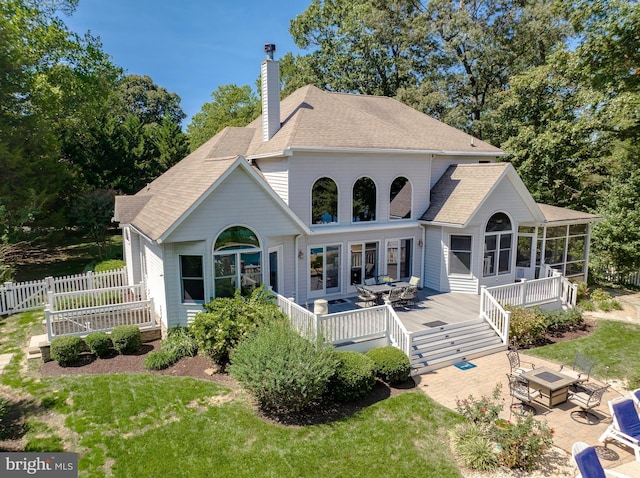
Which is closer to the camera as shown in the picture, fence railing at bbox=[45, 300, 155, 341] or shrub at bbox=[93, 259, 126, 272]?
fence railing at bbox=[45, 300, 155, 341]

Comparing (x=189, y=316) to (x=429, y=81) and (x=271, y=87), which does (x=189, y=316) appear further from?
(x=429, y=81)

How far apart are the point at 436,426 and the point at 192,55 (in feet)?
88.7

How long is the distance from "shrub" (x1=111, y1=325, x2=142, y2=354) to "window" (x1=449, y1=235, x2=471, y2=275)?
13242mm

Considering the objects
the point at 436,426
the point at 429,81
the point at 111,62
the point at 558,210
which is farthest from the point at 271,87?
the point at 111,62

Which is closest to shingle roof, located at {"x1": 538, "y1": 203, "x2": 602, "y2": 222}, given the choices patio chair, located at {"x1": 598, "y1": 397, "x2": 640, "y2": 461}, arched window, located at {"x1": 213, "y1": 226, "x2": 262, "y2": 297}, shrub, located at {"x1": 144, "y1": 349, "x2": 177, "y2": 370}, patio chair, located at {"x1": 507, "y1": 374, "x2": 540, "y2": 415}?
patio chair, located at {"x1": 507, "y1": 374, "x2": 540, "y2": 415}

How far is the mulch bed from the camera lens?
9766 millimetres

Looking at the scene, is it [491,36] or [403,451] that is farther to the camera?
[491,36]

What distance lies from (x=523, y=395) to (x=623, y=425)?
2.07 meters

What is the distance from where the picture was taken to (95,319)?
1368 centimetres

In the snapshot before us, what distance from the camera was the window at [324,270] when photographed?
1692 cm

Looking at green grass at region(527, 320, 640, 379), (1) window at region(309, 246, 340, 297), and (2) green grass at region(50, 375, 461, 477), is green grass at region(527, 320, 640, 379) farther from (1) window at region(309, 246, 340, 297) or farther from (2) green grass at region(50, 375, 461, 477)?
(1) window at region(309, 246, 340, 297)

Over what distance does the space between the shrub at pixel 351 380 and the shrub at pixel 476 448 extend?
8.13 feet

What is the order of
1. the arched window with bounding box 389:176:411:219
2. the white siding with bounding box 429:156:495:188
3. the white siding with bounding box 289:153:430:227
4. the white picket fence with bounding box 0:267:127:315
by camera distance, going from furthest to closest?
the white siding with bounding box 429:156:495:188
the arched window with bounding box 389:176:411:219
the white picket fence with bounding box 0:267:127:315
the white siding with bounding box 289:153:430:227

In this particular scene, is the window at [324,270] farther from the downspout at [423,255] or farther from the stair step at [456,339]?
the stair step at [456,339]
